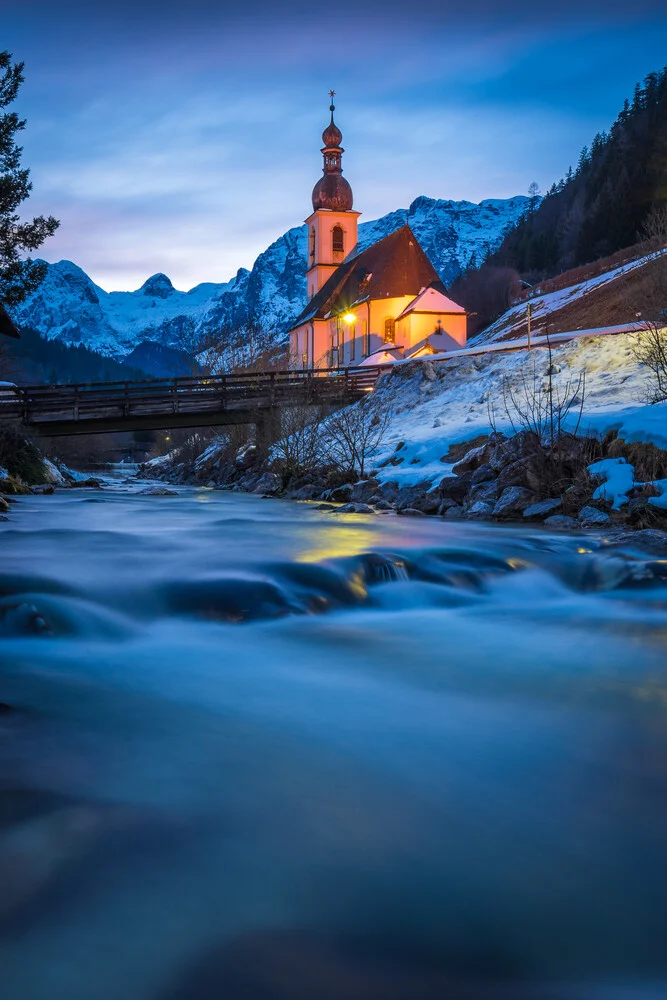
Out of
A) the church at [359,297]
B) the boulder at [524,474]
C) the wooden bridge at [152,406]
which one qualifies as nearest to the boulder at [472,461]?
the boulder at [524,474]

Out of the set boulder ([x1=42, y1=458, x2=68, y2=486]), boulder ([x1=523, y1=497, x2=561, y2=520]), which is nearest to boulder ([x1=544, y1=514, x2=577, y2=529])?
boulder ([x1=523, y1=497, x2=561, y2=520])

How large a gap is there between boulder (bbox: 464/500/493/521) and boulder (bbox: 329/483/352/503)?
558 cm

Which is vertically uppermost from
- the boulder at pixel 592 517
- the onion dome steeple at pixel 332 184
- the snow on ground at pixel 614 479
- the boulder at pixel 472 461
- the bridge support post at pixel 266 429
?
the onion dome steeple at pixel 332 184

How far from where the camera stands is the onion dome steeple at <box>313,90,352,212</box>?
7556 centimetres

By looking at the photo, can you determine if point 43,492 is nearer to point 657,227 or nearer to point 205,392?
point 205,392

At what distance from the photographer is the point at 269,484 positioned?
94.2ft

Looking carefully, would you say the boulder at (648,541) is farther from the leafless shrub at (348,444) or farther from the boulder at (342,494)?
the leafless shrub at (348,444)

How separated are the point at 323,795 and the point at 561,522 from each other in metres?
10.6

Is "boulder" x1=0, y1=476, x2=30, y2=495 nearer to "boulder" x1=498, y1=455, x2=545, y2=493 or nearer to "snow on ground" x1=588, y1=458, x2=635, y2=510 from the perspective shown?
"boulder" x1=498, y1=455, x2=545, y2=493

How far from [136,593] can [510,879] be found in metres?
5.48

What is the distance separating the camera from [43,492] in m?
26.6

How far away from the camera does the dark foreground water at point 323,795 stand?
2.25 m

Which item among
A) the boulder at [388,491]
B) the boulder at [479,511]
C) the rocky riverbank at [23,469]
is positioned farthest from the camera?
the rocky riverbank at [23,469]

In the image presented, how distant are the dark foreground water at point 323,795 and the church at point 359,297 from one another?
45.4 metres
